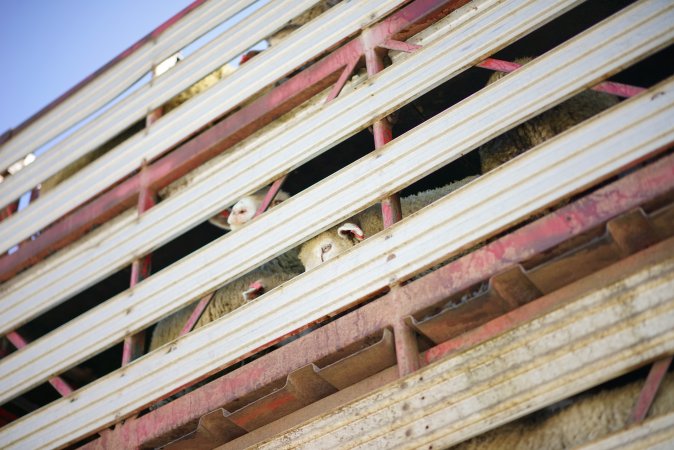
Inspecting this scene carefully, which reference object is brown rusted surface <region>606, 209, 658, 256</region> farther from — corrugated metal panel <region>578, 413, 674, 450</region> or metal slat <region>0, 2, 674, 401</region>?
corrugated metal panel <region>578, 413, 674, 450</region>

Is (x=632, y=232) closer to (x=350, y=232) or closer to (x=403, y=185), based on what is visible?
(x=403, y=185)

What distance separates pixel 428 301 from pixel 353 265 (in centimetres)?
73

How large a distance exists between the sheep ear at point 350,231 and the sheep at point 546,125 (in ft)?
3.34

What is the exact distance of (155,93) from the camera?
8.73 metres

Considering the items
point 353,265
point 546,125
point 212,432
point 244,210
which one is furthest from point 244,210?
point 546,125

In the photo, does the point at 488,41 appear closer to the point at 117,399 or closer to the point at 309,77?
the point at 309,77

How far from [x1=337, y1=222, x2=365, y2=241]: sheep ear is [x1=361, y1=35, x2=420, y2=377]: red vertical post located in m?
0.33

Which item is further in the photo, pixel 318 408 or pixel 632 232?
pixel 318 408

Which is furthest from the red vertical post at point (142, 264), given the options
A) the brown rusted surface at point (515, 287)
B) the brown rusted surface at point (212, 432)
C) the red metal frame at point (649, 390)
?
the red metal frame at point (649, 390)

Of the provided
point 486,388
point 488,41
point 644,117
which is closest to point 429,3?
point 488,41

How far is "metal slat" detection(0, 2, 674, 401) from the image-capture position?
4879 mm

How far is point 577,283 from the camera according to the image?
15.2 feet

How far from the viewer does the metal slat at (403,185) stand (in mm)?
4879

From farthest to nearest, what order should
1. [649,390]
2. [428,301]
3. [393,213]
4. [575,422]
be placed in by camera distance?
[393,213] → [428,301] → [575,422] → [649,390]
